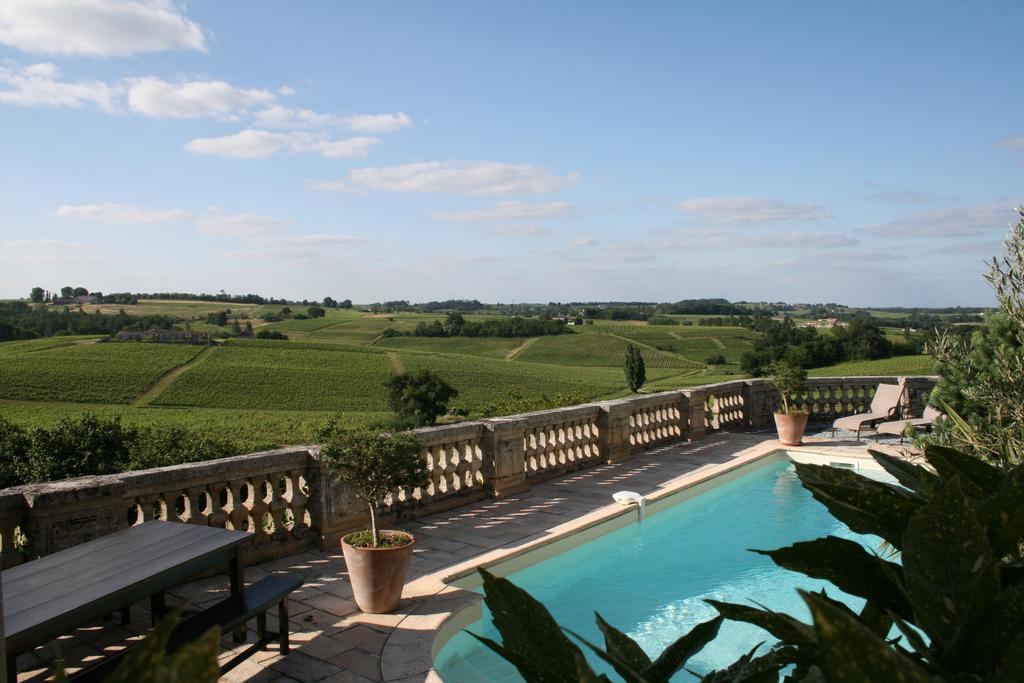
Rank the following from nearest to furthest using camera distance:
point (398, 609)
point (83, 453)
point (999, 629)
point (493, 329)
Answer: point (999, 629) → point (398, 609) → point (83, 453) → point (493, 329)

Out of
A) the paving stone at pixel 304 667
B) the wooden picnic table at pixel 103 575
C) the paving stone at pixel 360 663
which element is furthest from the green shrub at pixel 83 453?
the paving stone at pixel 360 663

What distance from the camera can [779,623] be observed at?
0.87 meters

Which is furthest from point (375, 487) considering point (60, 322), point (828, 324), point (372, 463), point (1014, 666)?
point (60, 322)

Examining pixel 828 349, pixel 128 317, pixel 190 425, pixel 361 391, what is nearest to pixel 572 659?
pixel 828 349

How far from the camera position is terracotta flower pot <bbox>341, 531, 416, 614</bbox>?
17.5ft

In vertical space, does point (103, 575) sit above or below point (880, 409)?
above

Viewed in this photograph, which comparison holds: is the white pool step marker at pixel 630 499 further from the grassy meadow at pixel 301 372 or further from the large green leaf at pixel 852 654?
the grassy meadow at pixel 301 372

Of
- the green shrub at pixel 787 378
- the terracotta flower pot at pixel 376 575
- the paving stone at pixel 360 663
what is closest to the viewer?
the paving stone at pixel 360 663

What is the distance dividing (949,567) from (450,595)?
5.42 meters

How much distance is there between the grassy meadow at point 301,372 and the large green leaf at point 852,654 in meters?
37.8

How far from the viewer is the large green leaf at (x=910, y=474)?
3.54 feet

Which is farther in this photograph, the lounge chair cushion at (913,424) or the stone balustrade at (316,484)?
the lounge chair cushion at (913,424)

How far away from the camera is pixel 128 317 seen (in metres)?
84.6

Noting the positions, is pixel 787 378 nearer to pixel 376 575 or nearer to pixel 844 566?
pixel 376 575
